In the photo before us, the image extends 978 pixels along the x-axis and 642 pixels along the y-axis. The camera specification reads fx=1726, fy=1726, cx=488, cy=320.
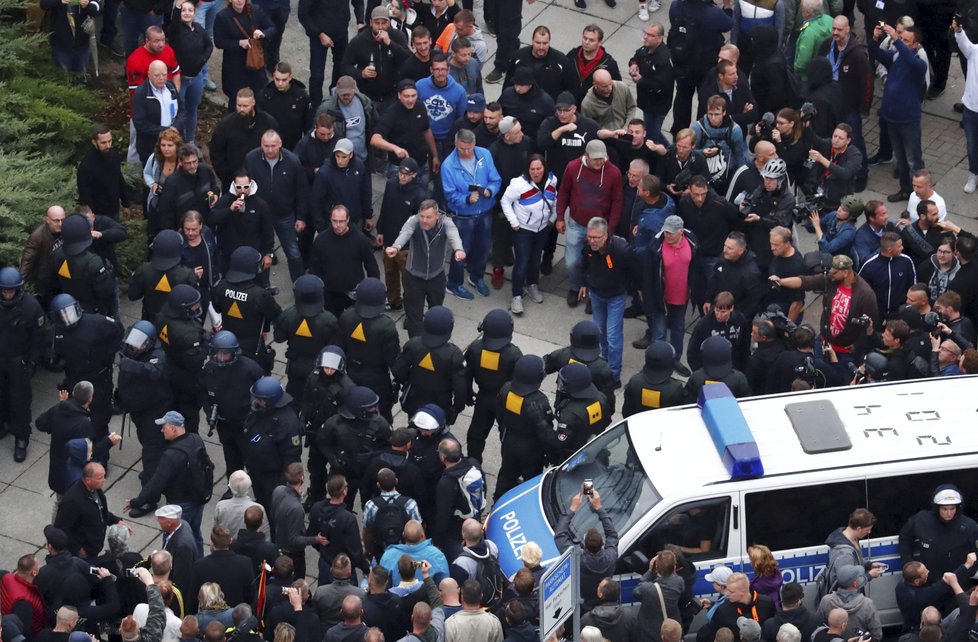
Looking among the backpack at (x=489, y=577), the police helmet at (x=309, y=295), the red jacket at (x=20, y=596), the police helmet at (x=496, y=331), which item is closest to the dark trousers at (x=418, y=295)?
the police helmet at (x=309, y=295)

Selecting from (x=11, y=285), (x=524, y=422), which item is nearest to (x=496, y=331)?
(x=524, y=422)

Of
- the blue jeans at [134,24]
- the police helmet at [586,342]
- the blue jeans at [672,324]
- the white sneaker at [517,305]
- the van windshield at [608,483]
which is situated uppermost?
the blue jeans at [134,24]

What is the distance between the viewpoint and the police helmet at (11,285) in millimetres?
14711

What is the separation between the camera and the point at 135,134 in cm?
1775

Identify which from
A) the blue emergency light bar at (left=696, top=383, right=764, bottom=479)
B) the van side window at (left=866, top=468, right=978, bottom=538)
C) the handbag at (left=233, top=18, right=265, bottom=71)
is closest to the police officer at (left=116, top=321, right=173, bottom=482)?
the blue emergency light bar at (left=696, top=383, right=764, bottom=479)

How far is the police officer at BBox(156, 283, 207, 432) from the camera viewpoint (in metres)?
14.8

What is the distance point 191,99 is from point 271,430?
20.2 feet

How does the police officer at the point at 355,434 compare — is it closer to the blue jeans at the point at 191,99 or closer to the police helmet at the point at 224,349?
the police helmet at the point at 224,349

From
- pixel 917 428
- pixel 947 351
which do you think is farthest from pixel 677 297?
pixel 917 428

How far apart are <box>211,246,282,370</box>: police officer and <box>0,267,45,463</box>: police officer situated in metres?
1.60

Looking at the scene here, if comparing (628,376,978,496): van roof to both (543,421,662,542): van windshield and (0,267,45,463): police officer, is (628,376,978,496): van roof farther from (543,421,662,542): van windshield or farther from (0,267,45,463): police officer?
(0,267,45,463): police officer

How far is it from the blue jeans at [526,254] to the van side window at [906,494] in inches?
223

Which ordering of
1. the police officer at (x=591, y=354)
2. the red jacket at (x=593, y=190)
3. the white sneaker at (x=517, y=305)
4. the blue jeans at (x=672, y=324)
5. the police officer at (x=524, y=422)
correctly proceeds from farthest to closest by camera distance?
the white sneaker at (x=517, y=305)
the red jacket at (x=593, y=190)
the blue jeans at (x=672, y=324)
the police officer at (x=591, y=354)
the police officer at (x=524, y=422)

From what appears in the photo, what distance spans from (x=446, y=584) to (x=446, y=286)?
596cm
